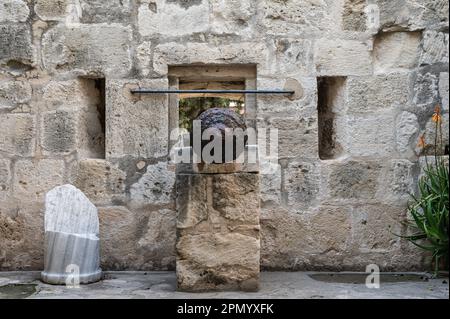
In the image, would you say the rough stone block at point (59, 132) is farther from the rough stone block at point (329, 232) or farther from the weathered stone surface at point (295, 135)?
the rough stone block at point (329, 232)

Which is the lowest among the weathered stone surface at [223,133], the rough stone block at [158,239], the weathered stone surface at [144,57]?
the rough stone block at [158,239]

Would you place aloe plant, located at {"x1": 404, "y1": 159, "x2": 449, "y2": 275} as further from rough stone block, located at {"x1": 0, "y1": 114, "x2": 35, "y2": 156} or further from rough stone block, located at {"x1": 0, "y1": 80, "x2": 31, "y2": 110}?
rough stone block, located at {"x1": 0, "y1": 80, "x2": 31, "y2": 110}

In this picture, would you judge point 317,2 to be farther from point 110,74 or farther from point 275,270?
point 275,270

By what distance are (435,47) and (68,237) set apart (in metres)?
2.75

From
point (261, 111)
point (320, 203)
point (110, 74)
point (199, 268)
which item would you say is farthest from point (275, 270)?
point (110, 74)

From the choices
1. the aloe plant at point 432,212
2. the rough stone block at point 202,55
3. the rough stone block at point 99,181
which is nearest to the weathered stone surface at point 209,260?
the rough stone block at point 99,181

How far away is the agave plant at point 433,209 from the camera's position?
9.71ft

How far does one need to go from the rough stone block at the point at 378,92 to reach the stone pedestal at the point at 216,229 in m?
1.18

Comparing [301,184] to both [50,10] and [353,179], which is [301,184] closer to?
[353,179]

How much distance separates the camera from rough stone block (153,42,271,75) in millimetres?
3369

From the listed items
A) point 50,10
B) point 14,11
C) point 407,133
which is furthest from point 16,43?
point 407,133

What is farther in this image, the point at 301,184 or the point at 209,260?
the point at 301,184

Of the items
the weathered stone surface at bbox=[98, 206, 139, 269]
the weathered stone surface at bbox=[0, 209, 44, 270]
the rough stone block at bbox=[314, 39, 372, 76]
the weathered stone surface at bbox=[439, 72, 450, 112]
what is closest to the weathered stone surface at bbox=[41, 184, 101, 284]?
the weathered stone surface at bbox=[98, 206, 139, 269]

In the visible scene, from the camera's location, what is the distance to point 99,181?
3355 millimetres
